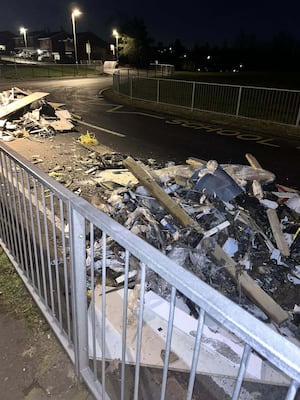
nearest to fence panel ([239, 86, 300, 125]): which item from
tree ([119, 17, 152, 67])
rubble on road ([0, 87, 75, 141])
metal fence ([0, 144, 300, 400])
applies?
rubble on road ([0, 87, 75, 141])

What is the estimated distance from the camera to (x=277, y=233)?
3.72 meters

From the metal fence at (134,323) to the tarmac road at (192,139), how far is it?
188 inches

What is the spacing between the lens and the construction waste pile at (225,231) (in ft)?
10.2

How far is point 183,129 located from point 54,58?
70.2m

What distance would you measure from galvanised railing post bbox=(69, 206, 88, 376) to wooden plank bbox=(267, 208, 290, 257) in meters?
2.45

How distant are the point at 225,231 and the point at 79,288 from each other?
2.18 metres

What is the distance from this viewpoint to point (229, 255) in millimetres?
3453

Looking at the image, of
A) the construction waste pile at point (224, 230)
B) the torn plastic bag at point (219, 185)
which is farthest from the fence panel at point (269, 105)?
the torn plastic bag at point (219, 185)

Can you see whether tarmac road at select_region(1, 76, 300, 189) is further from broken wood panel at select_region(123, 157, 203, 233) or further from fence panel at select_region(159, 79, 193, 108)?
broken wood panel at select_region(123, 157, 203, 233)

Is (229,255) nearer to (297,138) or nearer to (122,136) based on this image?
(122,136)

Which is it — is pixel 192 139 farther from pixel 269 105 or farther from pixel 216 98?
pixel 216 98

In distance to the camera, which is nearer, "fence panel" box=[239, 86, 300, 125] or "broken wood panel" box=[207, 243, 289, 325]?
"broken wood panel" box=[207, 243, 289, 325]

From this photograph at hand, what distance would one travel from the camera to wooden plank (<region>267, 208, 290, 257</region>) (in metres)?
3.57

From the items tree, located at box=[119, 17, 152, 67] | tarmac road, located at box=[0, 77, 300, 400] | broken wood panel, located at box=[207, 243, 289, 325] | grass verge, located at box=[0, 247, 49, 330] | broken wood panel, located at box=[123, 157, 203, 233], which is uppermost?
tree, located at box=[119, 17, 152, 67]
